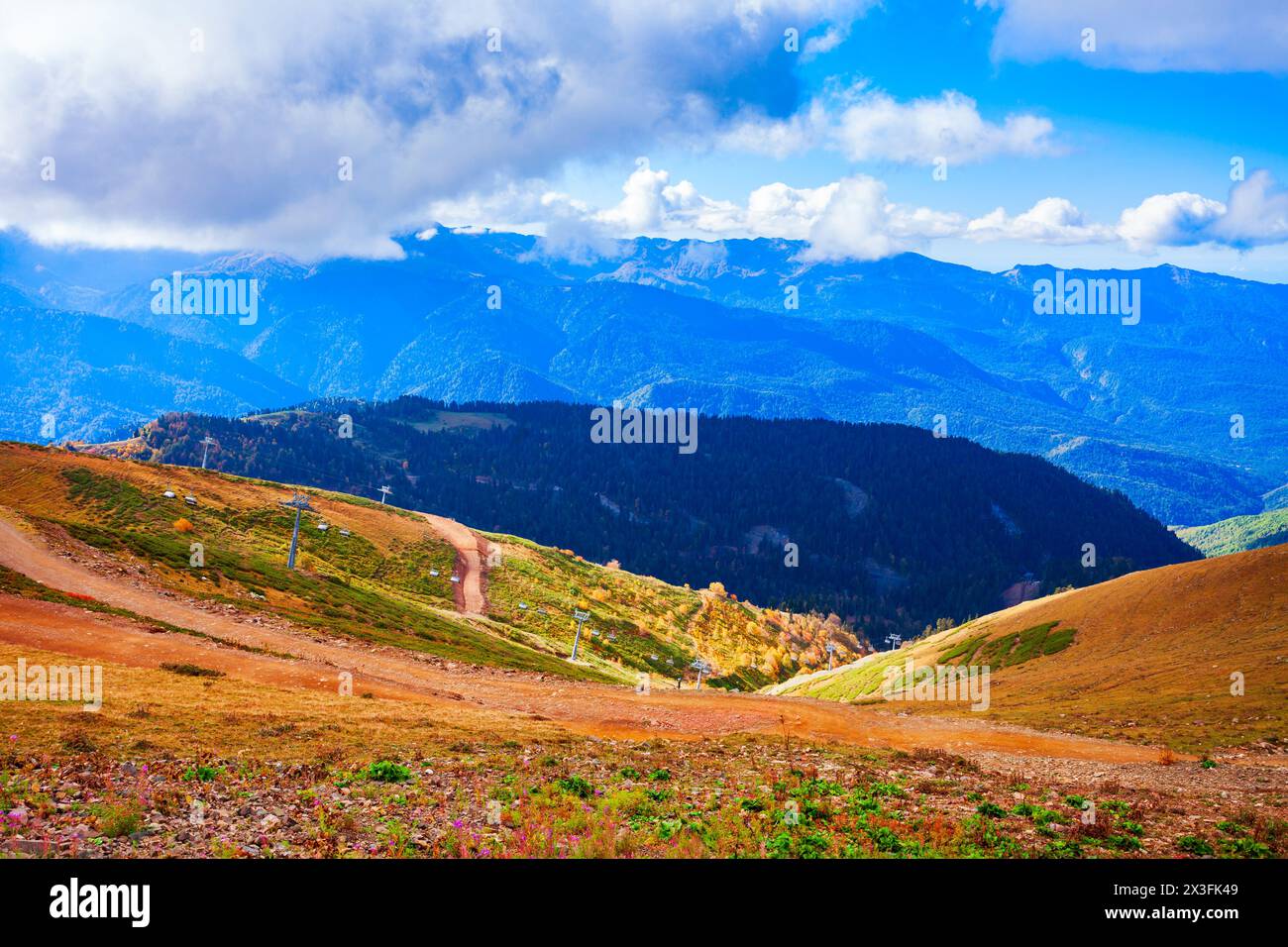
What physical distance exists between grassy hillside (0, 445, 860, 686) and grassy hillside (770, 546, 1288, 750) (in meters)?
37.5

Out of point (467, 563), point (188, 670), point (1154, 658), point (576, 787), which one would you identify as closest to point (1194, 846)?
point (576, 787)

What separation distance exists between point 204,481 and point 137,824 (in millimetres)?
108342

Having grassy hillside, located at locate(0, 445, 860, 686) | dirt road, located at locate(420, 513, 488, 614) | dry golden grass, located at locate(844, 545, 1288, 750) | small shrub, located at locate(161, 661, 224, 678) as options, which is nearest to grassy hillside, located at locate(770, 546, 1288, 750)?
dry golden grass, located at locate(844, 545, 1288, 750)

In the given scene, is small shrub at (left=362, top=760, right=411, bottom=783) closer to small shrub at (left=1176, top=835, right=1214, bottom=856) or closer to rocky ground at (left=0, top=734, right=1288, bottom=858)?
rocky ground at (left=0, top=734, right=1288, bottom=858)

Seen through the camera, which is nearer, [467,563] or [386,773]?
[386,773]

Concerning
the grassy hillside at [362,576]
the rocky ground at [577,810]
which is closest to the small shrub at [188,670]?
the rocky ground at [577,810]

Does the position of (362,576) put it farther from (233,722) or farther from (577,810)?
(577,810)

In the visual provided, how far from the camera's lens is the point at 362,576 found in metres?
105

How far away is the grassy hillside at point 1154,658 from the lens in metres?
44.9

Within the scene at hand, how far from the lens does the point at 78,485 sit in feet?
309

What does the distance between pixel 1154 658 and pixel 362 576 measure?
87.8m

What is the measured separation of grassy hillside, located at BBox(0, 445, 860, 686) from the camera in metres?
63.2
